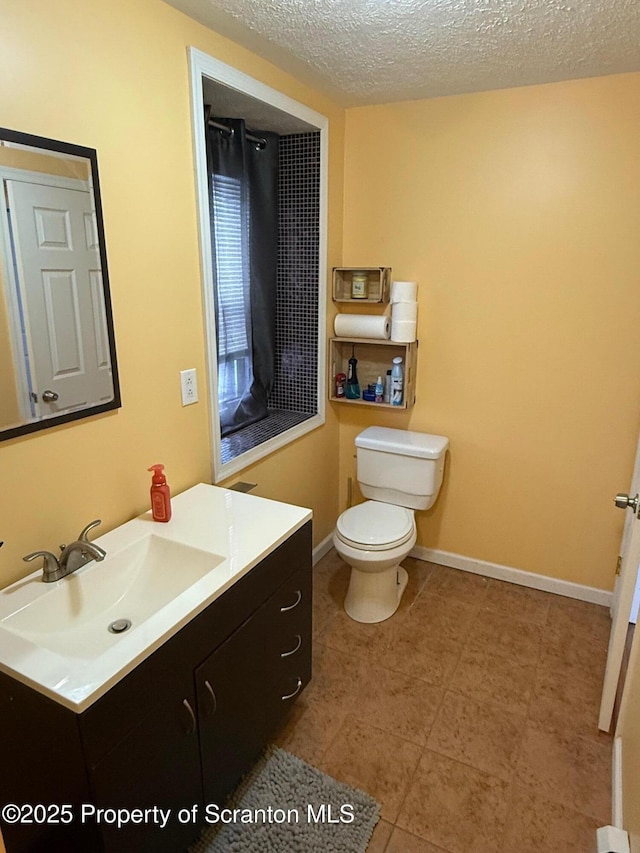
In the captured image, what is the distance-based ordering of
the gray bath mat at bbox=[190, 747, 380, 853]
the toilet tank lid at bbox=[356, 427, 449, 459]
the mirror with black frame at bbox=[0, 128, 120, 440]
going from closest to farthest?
the mirror with black frame at bbox=[0, 128, 120, 440] < the gray bath mat at bbox=[190, 747, 380, 853] < the toilet tank lid at bbox=[356, 427, 449, 459]

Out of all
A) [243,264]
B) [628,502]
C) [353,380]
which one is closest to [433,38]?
[243,264]

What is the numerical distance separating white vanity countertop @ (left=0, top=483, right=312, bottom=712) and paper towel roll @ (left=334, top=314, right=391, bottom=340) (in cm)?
113

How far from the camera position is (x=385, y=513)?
2461 millimetres

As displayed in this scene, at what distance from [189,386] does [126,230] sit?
530 mm

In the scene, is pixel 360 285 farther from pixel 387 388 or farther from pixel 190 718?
pixel 190 718

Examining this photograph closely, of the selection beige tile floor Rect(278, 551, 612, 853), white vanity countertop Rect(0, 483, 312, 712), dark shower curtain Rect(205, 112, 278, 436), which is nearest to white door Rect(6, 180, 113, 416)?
white vanity countertop Rect(0, 483, 312, 712)

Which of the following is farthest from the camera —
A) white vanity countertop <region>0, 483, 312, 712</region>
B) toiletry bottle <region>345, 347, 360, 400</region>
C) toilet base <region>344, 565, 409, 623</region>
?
toiletry bottle <region>345, 347, 360, 400</region>

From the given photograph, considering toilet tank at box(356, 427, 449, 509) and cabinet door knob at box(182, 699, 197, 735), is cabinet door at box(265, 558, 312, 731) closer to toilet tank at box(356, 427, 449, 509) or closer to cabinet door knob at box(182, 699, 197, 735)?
cabinet door knob at box(182, 699, 197, 735)

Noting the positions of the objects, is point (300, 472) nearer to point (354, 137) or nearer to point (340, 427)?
point (340, 427)

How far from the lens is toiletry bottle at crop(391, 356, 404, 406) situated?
8.46 ft

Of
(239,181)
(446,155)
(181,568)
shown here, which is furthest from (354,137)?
(181,568)

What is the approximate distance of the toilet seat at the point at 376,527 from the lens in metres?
2.23

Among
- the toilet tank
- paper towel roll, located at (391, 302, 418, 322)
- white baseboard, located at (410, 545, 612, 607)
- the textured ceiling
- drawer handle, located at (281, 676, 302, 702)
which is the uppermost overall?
the textured ceiling

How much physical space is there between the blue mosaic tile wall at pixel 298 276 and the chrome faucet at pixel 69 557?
4.92 ft
